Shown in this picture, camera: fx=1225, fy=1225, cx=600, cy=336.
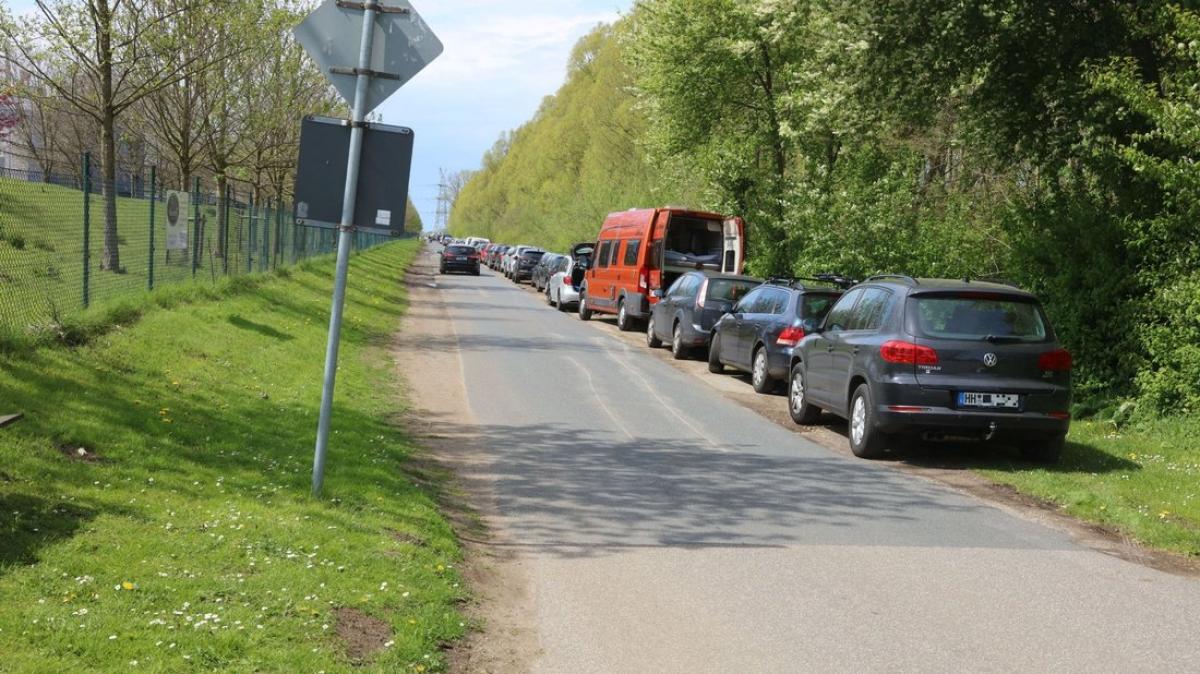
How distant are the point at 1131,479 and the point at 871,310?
301cm

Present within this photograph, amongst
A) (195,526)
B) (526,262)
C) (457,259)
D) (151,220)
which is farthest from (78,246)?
(457,259)

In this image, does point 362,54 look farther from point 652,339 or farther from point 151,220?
point 652,339

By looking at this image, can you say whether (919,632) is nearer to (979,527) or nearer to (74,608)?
(979,527)

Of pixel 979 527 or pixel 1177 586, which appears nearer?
pixel 1177 586

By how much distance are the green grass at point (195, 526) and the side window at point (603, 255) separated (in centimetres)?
1677

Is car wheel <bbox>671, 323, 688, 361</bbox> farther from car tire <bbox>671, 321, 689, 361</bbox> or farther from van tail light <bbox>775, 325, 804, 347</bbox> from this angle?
van tail light <bbox>775, 325, 804, 347</bbox>

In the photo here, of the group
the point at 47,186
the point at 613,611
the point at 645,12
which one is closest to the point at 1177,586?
the point at 613,611

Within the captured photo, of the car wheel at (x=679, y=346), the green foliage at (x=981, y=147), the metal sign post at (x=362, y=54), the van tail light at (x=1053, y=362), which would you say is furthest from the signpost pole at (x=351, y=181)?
the car wheel at (x=679, y=346)

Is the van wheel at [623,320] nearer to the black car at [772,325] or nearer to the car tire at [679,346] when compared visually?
the car tire at [679,346]

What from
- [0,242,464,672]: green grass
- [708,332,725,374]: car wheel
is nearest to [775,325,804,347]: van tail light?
[708,332,725,374]: car wheel

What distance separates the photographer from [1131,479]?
→ 10.5m

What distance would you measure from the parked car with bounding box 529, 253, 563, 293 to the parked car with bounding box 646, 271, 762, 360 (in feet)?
67.9

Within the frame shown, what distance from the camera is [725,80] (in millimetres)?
32250

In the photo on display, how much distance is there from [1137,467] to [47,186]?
1208cm
